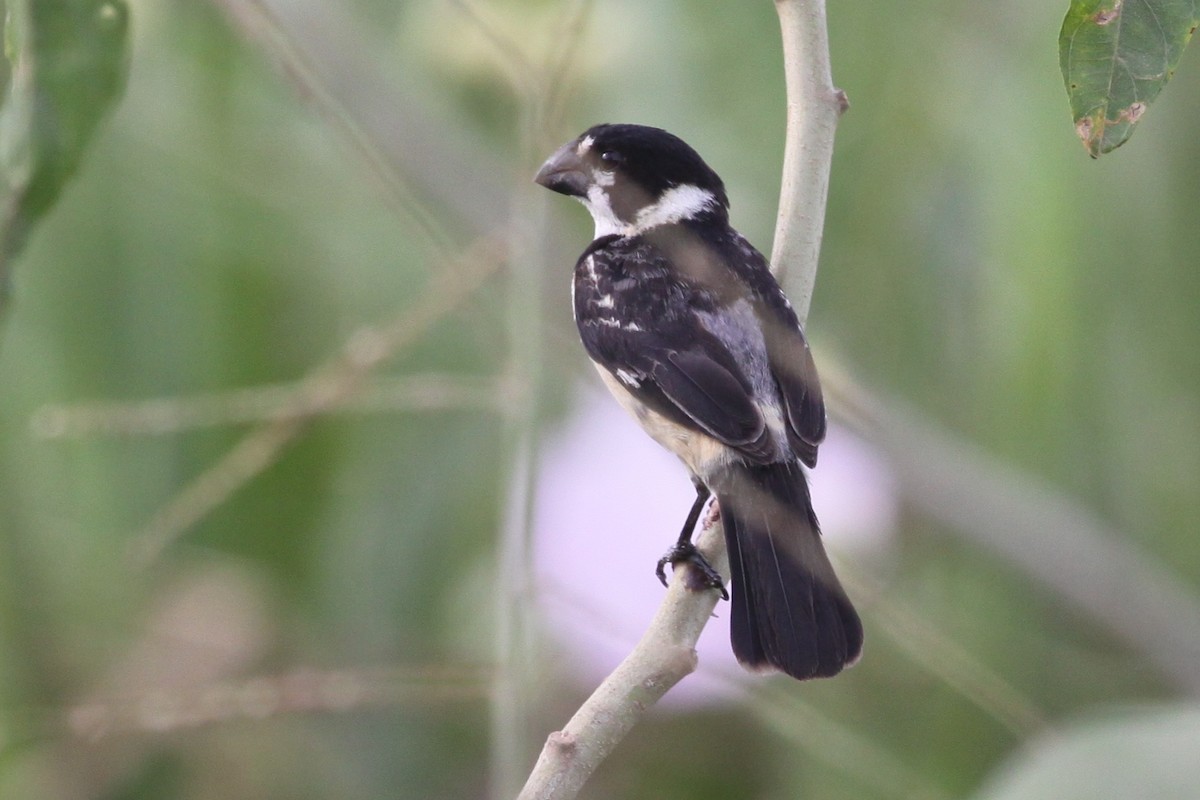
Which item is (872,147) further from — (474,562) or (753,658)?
(753,658)

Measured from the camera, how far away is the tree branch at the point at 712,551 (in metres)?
1.50

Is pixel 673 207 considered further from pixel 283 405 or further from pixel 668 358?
pixel 283 405

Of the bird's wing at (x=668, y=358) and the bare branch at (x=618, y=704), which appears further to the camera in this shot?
the bird's wing at (x=668, y=358)

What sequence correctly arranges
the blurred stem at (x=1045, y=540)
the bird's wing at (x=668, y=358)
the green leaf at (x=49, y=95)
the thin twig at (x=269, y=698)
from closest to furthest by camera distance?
the green leaf at (x=49, y=95), the thin twig at (x=269, y=698), the bird's wing at (x=668, y=358), the blurred stem at (x=1045, y=540)

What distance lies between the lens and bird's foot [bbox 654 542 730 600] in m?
1.84

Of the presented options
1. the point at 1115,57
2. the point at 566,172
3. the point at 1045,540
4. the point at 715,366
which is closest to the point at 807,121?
the point at 1115,57

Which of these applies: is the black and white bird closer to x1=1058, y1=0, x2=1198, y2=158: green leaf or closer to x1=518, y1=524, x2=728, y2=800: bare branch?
x1=518, y1=524, x2=728, y2=800: bare branch

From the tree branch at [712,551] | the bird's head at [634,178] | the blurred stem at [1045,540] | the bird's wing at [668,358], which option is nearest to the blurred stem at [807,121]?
the tree branch at [712,551]

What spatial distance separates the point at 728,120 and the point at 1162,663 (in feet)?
5.78

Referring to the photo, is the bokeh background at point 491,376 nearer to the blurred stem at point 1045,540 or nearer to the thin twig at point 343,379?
the blurred stem at point 1045,540

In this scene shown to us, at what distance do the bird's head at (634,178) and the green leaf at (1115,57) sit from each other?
1.11 m

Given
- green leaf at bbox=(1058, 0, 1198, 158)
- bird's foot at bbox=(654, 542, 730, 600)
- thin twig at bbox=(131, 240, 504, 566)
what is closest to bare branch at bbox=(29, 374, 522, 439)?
thin twig at bbox=(131, 240, 504, 566)

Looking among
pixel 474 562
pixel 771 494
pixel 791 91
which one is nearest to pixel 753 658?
pixel 771 494

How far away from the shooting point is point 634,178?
273 centimetres
